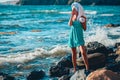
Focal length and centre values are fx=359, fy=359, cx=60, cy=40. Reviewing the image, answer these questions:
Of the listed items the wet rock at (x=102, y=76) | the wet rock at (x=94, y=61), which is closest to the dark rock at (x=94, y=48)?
the wet rock at (x=94, y=61)

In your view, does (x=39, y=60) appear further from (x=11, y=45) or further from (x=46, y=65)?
(x=11, y=45)

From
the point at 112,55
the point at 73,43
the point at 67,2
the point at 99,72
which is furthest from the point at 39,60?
the point at 67,2

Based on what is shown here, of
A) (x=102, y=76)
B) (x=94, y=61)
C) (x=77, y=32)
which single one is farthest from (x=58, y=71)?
(x=102, y=76)

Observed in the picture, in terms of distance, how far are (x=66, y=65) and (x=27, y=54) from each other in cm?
371

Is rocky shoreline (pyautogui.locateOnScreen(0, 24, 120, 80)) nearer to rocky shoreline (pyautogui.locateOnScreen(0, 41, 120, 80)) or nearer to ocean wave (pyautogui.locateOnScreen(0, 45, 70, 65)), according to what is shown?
rocky shoreline (pyautogui.locateOnScreen(0, 41, 120, 80))

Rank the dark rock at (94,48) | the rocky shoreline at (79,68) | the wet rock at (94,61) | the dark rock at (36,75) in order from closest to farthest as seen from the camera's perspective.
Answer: the rocky shoreline at (79,68)
the dark rock at (36,75)
the wet rock at (94,61)
the dark rock at (94,48)

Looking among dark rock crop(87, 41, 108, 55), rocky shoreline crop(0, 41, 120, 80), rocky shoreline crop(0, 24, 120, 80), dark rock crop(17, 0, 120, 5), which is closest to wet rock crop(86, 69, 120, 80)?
rocky shoreline crop(0, 24, 120, 80)

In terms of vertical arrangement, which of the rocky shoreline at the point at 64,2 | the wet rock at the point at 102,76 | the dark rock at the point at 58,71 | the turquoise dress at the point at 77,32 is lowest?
the rocky shoreline at the point at 64,2

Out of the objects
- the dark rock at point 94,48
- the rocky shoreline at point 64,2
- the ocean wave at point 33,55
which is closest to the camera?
the dark rock at point 94,48

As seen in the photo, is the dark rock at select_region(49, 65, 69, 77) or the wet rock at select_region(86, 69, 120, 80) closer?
the wet rock at select_region(86, 69, 120, 80)

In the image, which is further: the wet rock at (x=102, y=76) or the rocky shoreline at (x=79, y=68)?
the rocky shoreline at (x=79, y=68)

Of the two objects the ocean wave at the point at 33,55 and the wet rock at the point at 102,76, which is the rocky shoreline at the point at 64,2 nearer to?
the ocean wave at the point at 33,55

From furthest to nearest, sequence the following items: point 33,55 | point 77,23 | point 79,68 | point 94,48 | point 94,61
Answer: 1. point 33,55
2. point 94,48
3. point 94,61
4. point 79,68
5. point 77,23

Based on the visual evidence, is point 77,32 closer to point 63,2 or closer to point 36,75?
point 36,75
